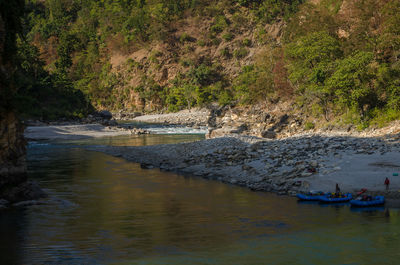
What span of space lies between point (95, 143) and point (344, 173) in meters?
34.1

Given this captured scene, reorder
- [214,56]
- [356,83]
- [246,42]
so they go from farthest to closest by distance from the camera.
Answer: [214,56], [246,42], [356,83]

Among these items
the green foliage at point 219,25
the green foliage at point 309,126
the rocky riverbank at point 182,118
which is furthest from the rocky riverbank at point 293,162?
the green foliage at point 219,25

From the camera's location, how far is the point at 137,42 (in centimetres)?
12344

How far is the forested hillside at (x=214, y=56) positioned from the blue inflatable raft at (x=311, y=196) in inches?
557

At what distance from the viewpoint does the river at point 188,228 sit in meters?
14.9

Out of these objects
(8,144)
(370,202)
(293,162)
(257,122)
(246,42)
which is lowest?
(370,202)

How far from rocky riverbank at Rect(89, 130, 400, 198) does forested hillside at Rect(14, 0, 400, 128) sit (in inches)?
492

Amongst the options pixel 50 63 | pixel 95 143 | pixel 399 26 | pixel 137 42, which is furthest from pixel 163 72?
pixel 399 26

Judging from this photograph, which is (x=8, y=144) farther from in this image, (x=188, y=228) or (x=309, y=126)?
(x=309, y=126)

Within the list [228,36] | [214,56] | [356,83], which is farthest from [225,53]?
[356,83]

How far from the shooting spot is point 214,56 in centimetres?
11356

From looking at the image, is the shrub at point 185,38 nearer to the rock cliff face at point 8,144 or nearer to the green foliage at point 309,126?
the green foliage at point 309,126

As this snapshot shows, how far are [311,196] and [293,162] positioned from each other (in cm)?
613

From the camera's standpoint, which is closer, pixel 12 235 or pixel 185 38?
pixel 12 235
